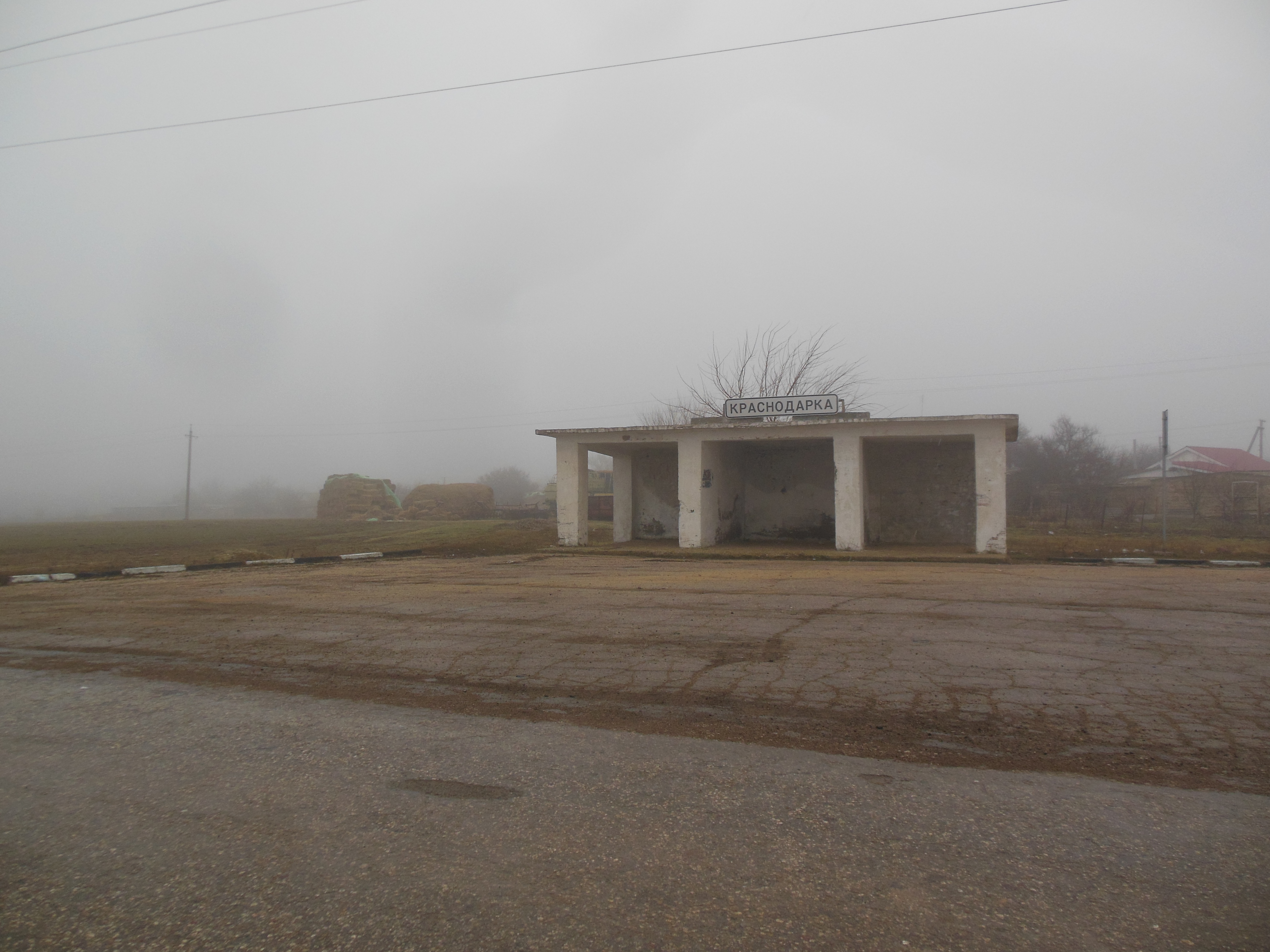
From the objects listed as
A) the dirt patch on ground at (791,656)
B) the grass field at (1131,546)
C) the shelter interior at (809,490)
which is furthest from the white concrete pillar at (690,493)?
the grass field at (1131,546)

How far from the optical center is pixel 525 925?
2.56m

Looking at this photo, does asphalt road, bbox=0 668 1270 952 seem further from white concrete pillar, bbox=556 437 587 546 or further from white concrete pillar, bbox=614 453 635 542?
white concrete pillar, bbox=614 453 635 542

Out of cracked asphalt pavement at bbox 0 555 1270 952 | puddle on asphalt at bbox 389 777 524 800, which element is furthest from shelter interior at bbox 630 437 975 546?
puddle on asphalt at bbox 389 777 524 800

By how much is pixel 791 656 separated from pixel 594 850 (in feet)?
12.3

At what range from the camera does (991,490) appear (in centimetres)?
1736

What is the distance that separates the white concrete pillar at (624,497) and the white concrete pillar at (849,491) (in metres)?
7.02

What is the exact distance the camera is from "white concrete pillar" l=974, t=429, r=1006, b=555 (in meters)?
17.2

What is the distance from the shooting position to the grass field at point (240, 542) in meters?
20.0

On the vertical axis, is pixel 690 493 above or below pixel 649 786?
above

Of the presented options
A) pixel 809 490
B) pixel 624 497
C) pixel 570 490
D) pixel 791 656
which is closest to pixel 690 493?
pixel 570 490

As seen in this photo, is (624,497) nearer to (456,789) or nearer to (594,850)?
(456,789)

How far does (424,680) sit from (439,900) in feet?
11.4

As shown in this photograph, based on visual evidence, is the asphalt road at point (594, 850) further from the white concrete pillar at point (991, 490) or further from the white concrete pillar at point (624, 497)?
the white concrete pillar at point (624, 497)

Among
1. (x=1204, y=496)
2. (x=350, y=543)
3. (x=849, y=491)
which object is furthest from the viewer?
(x=1204, y=496)
